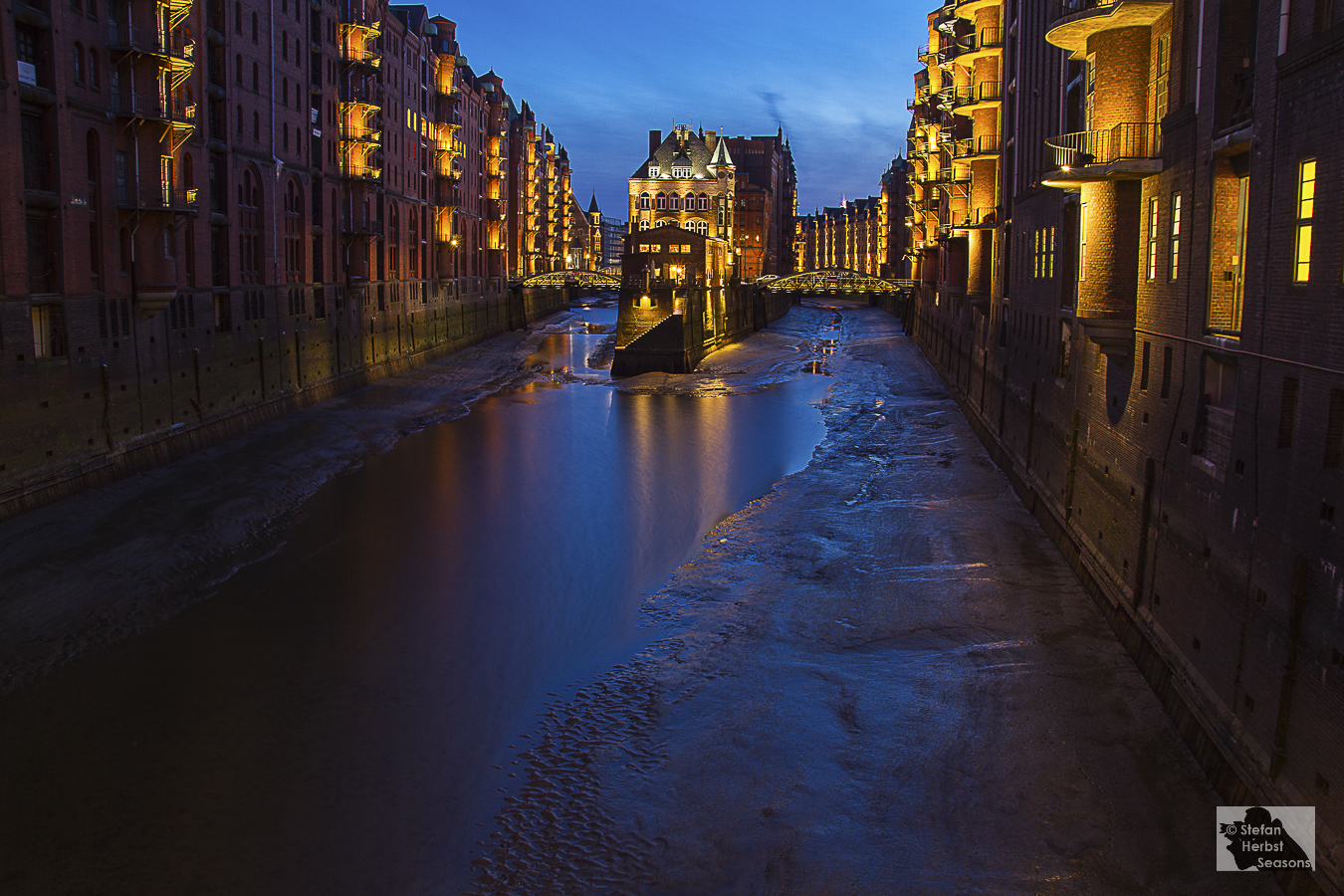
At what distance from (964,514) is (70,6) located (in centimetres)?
2359

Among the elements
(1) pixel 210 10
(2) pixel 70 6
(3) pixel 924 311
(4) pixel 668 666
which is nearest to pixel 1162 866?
(4) pixel 668 666

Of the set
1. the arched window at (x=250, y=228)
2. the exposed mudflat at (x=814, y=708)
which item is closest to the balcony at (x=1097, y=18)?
the exposed mudflat at (x=814, y=708)

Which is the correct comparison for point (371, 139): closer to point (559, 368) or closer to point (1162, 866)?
point (559, 368)

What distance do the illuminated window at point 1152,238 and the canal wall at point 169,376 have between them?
21338mm

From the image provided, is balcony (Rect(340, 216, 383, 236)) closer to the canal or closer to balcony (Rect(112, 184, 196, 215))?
balcony (Rect(112, 184, 196, 215))

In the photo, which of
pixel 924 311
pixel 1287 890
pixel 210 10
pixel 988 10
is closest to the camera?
pixel 1287 890

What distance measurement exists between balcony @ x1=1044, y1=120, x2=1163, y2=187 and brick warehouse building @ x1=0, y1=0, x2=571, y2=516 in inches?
822

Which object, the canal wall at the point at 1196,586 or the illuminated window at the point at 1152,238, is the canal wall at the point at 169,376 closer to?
the canal wall at the point at 1196,586

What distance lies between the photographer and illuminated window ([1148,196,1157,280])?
52.2ft

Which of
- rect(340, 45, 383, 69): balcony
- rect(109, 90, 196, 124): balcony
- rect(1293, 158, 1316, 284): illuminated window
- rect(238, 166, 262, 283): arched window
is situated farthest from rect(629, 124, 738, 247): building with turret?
rect(1293, 158, 1316, 284): illuminated window

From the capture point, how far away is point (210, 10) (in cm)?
3453

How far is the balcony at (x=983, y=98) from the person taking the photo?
4034 cm

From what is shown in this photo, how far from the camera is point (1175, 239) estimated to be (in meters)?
15.0

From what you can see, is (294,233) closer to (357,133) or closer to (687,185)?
(357,133)
